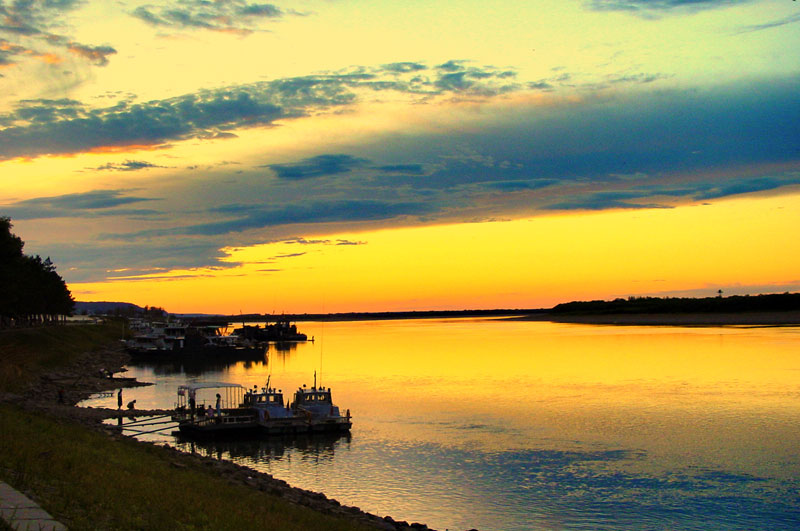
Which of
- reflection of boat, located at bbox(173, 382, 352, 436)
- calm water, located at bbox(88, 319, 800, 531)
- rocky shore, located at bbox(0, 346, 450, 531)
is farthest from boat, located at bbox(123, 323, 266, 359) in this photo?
reflection of boat, located at bbox(173, 382, 352, 436)

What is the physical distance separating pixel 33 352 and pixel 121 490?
80283mm

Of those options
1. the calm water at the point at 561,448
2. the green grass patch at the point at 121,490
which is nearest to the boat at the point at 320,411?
the calm water at the point at 561,448

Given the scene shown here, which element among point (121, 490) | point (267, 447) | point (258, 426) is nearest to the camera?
point (121, 490)

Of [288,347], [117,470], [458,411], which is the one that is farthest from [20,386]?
[288,347]

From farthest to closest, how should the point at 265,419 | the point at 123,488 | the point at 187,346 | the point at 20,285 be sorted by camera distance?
1. the point at 187,346
2. the point at 20,285
3. the point at 265,419
4. the point at 123,488

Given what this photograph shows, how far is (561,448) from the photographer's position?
43.7 metres

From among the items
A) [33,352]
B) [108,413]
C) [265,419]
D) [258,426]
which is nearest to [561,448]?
[265,419]

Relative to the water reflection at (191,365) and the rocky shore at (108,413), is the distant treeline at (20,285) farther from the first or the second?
the water reflection at (191,365)

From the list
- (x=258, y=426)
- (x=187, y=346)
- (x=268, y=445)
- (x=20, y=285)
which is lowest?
(x=268, y=445)

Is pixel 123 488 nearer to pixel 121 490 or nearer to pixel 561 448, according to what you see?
pixel 121 490

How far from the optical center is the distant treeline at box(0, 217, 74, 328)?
90250 millimetres

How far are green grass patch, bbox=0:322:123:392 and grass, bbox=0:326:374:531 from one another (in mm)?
30552

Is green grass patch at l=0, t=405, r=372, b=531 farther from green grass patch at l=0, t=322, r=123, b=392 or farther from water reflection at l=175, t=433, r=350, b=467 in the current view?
green grass patch at l=0, t=322, r=123, b=392

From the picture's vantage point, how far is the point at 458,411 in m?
59.6
